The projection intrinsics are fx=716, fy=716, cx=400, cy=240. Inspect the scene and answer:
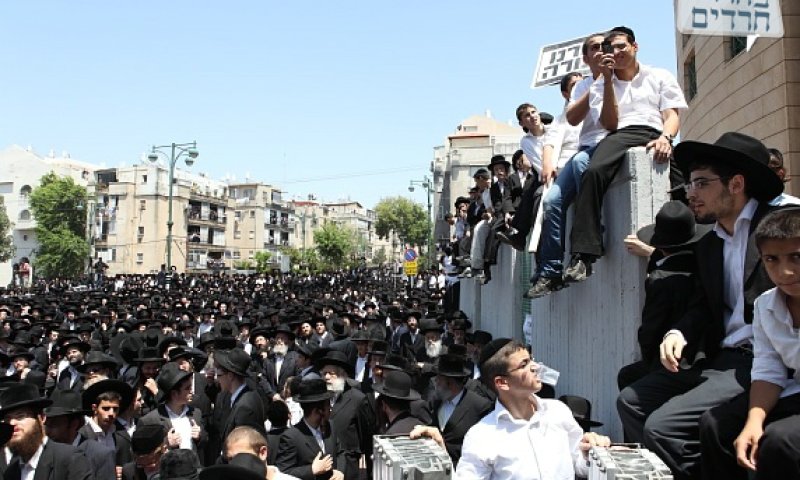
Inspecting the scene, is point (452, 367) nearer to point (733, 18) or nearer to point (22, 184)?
point (733, 18)

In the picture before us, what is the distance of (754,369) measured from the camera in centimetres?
295

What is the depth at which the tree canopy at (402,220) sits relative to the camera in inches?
3981

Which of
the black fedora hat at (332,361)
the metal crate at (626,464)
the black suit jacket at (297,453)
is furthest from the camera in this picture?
the black fedora hat at (332,361)

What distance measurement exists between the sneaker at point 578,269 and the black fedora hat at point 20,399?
407 centimetres

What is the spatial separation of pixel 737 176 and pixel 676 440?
129 centimetres

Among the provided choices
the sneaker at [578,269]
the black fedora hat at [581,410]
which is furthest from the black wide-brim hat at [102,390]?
the sneaker at [578,269]

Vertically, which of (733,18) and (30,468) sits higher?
(733,18)

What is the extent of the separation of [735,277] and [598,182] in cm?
202

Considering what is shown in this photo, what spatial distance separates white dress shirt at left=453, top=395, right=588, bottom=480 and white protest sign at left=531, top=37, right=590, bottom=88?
20.1 ft

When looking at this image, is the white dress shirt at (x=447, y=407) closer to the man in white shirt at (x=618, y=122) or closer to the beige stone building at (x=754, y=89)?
the man in white shirt at (x=618, y=122)

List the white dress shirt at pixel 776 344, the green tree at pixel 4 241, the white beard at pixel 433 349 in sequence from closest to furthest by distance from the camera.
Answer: the white dress shirt at pixel 776 344 < the white beard at pixel 433 349 < the green tree at pixel 4 241

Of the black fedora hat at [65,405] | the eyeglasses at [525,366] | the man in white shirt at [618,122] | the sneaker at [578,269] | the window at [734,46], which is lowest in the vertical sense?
the black fedora hat at [65,405]

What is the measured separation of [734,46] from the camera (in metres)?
15.8

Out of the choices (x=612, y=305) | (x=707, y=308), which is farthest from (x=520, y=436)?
(x=612, y=305)
